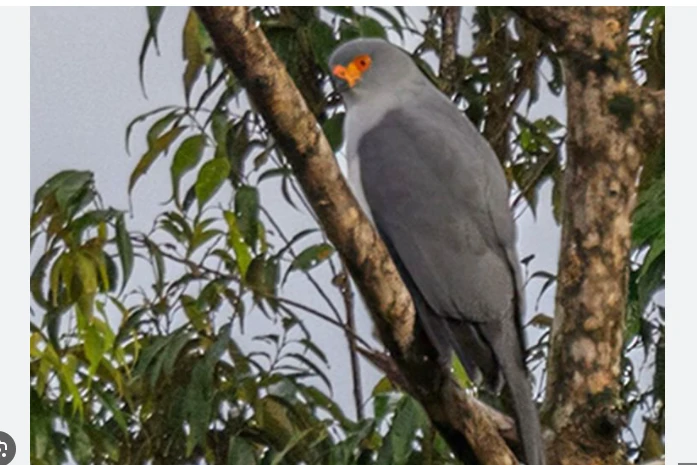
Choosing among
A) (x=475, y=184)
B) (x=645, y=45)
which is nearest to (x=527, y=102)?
(x=645, y=45)

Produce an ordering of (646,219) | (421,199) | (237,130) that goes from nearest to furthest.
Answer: (421,199) → (646,219) → (237,130)

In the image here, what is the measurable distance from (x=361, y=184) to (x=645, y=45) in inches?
18.2

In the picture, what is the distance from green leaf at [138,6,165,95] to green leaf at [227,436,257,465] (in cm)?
38

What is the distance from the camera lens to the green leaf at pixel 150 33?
1.48 m

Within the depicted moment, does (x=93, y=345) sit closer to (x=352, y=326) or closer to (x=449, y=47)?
(x=352, y=326)

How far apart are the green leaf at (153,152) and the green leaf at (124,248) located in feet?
0.21

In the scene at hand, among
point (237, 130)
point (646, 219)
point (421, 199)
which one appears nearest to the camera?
point (421, 199)

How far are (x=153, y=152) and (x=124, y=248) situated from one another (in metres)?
0.14

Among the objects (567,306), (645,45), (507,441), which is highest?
(645,45)

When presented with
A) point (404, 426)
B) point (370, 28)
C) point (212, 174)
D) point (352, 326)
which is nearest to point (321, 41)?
point (370, 28)

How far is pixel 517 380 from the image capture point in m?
1.35

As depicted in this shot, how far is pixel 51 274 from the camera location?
5.00 feet
